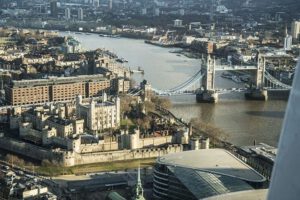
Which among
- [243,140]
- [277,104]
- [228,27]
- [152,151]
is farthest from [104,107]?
[228,27]

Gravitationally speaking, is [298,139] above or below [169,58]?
above

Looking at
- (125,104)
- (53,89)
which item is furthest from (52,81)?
(125,104)

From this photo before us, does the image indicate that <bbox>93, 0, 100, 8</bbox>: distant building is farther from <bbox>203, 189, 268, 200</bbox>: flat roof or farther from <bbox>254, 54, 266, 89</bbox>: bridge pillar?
<bbox>203, 189, 268, 200</bbox>: flat roof

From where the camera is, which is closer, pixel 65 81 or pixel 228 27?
pixel 65 81

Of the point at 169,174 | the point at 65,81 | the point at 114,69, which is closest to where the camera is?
the point at 169,174

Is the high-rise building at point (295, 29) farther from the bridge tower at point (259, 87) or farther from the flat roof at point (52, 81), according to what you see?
the flat roof at point (52, 81)

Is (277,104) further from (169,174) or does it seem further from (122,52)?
(122,52)

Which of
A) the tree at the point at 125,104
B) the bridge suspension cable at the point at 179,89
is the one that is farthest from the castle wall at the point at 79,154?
the bridge suspension cable at the point at 179,89
